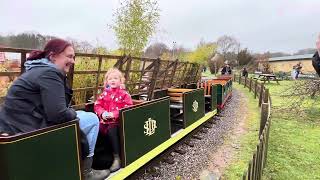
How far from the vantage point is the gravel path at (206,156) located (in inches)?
229

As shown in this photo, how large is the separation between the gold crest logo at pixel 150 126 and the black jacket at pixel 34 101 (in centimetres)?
224

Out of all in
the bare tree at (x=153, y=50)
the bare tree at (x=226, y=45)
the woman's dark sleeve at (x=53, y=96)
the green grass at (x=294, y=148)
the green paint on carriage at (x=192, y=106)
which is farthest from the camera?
the bare tree at (x=226, y=45)

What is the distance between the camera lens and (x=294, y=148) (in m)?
7.80

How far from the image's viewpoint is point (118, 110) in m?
4.60

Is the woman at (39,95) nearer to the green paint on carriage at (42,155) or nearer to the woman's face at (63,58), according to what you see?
the woman's face at (63,58)

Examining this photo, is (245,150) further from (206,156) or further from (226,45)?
(226,45)

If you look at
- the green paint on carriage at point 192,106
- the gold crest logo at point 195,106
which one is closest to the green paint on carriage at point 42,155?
the green paint on carriage at point 192,106

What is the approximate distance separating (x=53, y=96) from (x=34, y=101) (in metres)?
0.19

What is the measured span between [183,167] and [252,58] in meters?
64.4

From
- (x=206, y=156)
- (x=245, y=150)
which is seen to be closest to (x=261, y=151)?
(x=206, y=156)

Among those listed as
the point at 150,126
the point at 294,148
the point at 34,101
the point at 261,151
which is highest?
the point at 34,101

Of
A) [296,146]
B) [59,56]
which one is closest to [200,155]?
[296,146]

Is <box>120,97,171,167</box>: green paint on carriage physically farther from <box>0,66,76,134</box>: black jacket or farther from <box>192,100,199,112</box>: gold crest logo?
<box>192,100,199,112</box>: gold crest logo

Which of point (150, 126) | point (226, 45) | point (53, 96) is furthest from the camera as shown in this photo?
point (226, 45)
